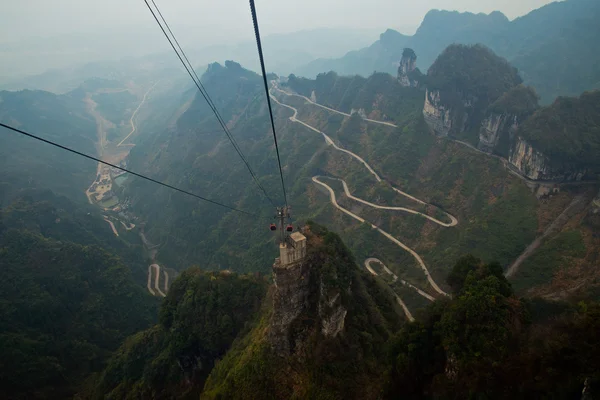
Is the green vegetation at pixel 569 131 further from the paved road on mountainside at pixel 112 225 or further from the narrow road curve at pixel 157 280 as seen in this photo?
the paved road on mountainside at pixel 112 225

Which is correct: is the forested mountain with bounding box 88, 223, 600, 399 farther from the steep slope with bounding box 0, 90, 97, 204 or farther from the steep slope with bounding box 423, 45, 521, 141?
the steep slope with bounding box 0, 90, 97, 204

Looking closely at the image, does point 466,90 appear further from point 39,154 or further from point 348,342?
point 39,154

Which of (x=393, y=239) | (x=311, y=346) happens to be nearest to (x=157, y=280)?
(x=393, y=239)

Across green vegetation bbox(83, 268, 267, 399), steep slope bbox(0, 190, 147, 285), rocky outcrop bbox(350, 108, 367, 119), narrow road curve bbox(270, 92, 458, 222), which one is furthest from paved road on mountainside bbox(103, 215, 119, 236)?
rocky outcrop bbox(350, 108, 367, 119)

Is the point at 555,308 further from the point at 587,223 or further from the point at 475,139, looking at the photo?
the point at 475,139

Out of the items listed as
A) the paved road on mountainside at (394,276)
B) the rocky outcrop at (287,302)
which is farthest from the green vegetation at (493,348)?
the paved road on mountainside at (394,276)
